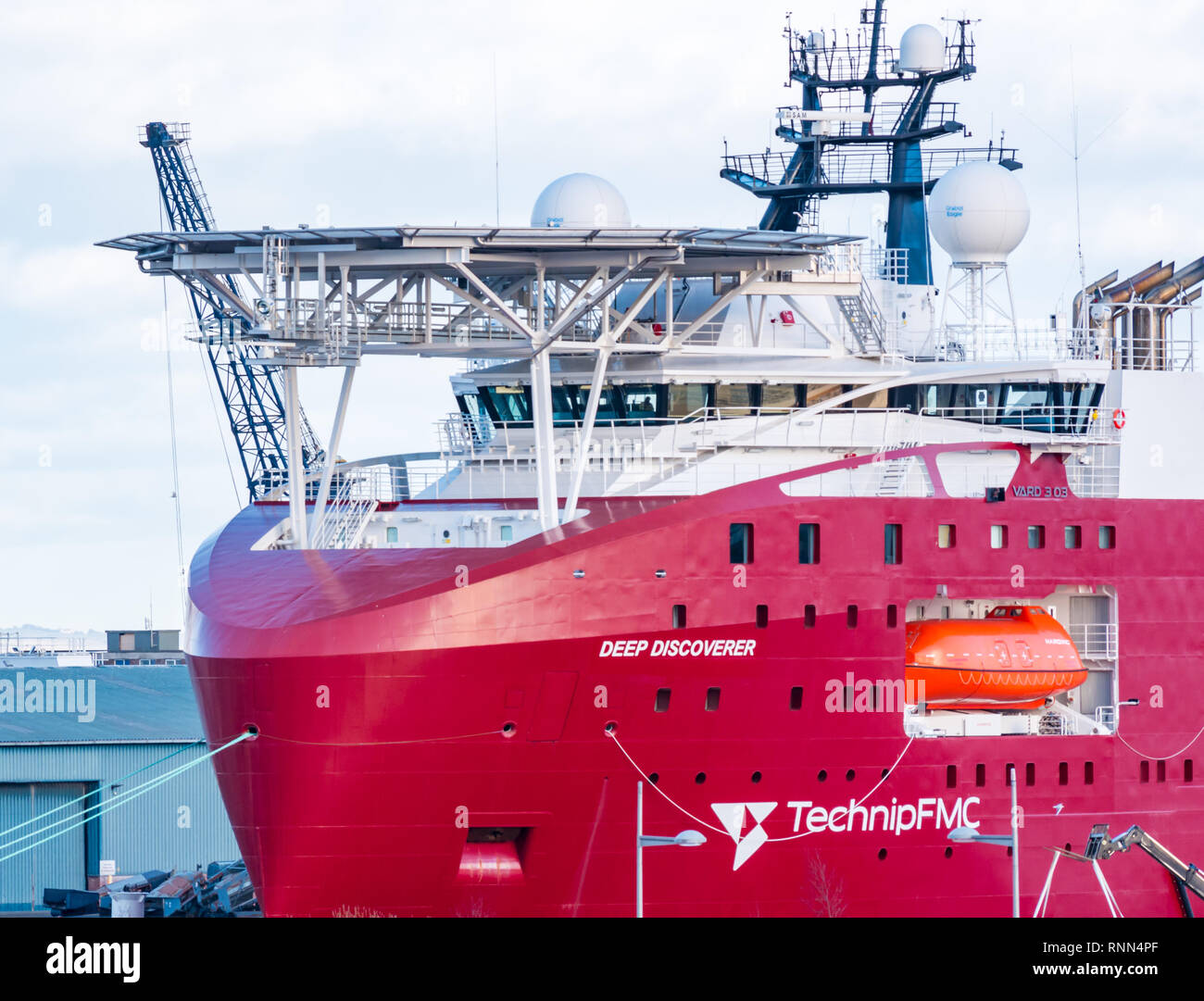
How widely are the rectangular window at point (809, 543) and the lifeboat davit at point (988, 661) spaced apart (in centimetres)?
309

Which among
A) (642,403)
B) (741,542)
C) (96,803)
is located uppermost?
(642,403)

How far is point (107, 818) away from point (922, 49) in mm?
32360

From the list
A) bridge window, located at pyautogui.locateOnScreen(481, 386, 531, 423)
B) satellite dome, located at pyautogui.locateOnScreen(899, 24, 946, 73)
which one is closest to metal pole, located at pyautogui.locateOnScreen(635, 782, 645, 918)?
bridge window, located at pyautogui.locateOnScreen(481, 386, 531, 423)

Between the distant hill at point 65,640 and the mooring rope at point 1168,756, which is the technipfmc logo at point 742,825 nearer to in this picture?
the mooring rope at point 1168,756

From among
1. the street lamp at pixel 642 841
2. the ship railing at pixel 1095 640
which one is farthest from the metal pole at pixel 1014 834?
the street lamp at pixel 642 841

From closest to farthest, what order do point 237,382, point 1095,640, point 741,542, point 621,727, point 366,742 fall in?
point 366,742, point 621,727, point 741,542, point 1095,640, point 237,382

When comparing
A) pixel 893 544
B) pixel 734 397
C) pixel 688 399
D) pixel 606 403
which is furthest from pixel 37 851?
pixel 893 544

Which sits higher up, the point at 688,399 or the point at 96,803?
the point at 688,399

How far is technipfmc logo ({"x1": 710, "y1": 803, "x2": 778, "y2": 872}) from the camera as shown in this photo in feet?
104

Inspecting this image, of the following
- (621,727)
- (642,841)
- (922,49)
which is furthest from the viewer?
(922,49)

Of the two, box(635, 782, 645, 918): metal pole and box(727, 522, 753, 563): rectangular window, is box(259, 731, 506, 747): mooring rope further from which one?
box(727, 522, 753, 563): rectangular window

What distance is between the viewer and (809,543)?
105 ft

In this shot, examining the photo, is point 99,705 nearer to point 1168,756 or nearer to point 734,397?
point 734,397
